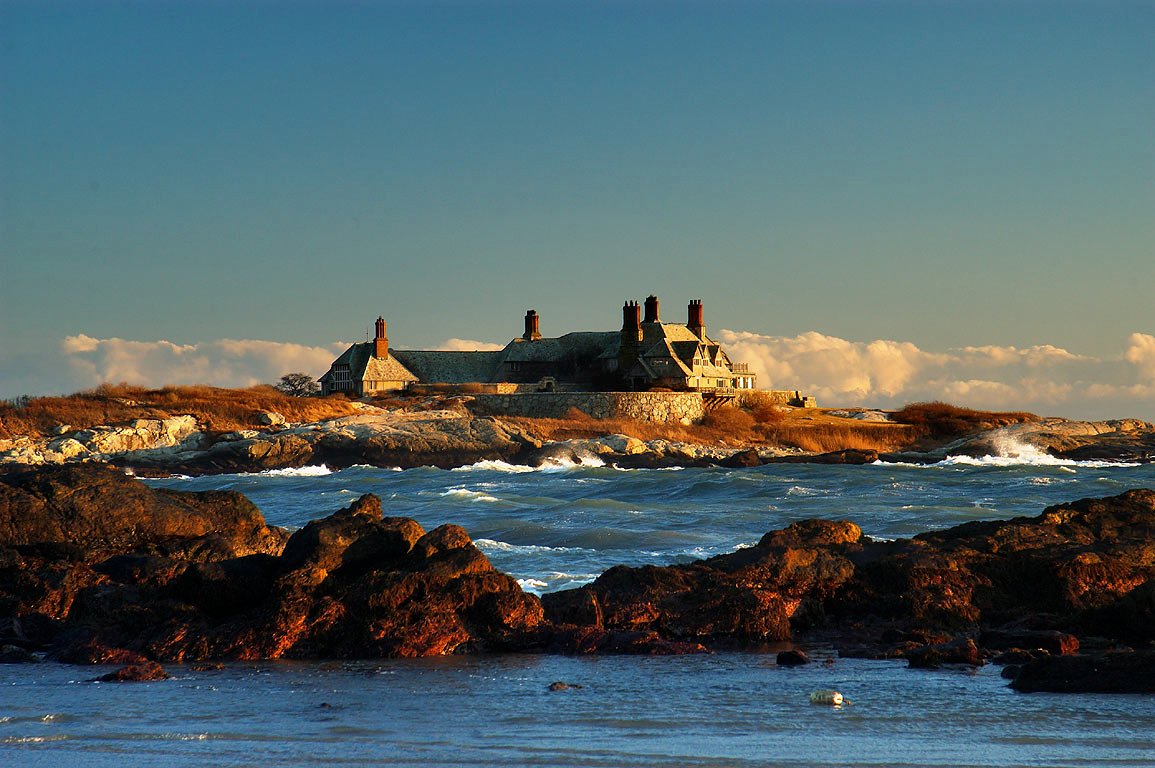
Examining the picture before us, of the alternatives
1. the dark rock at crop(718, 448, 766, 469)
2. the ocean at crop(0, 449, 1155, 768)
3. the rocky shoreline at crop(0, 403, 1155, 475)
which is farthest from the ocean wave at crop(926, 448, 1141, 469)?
the ocean at crop(0, 449, 1155, 768)

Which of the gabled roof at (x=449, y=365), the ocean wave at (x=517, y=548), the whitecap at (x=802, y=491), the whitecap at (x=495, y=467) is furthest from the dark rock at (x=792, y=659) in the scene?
the gabled roof at (x=449, y=365)

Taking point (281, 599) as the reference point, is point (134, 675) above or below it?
below

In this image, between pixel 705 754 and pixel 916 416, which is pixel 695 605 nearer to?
pixel 705 754

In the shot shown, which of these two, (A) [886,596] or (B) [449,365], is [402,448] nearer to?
(B) [449,365]

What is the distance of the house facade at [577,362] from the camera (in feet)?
253

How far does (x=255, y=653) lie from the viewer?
1212 centimetres

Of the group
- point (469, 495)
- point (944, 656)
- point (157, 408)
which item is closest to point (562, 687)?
point (944, 656)

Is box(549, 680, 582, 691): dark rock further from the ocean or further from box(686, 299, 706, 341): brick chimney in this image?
box(686, 299, 706, 341): brick chimney

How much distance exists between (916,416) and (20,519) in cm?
6234

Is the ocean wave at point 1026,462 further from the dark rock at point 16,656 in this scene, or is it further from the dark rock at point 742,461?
the dark rock at point 16,656

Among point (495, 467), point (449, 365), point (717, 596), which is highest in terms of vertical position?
point (449, 365)

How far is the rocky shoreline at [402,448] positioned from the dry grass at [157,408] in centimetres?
130

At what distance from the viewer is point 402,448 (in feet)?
184

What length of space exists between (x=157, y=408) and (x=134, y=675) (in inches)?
2130
